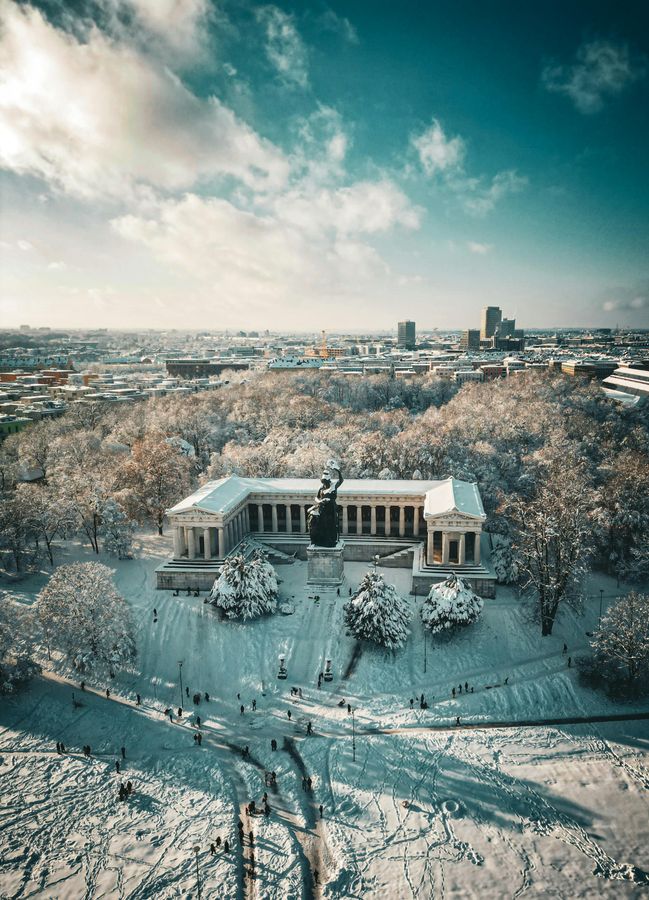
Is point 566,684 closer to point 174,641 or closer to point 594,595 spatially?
point 594,595

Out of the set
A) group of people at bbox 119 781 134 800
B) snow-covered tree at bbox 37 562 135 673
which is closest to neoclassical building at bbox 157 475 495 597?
snow-covered tree at bbox 37 562 135 673

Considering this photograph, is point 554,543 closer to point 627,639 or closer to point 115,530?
point 627,639

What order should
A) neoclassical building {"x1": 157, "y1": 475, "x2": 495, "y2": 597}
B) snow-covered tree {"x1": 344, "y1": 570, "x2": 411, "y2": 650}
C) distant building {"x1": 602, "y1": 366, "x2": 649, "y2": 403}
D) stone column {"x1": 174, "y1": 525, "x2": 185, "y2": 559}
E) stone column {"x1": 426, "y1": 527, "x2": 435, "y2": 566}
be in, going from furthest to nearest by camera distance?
distant building {"x1": 602, "y1": 366, "x2": 649, "y2": 403} < stone column {"x1": 174, "y1": 525, "x2": 185, "y2": 559} < stone column {"x1": 426, "y1": 527, "x2": 435, "y2": 566} < neoclassical building {"x1": 157, "y1": 475, "x2": 495, "y2": 597} < snow-covered tree {"x1": 344, "y1": 570, "x2": 411, "y2": 650}

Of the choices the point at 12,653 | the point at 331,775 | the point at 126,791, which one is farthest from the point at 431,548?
the point at 12,653

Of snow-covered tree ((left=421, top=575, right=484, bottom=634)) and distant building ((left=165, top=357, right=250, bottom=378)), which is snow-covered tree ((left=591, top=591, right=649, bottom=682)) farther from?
distant building ((left=165, top=357, right=250, bottom=378))

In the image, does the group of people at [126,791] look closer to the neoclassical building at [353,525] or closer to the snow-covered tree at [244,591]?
the snow-covered tree at [244,591]

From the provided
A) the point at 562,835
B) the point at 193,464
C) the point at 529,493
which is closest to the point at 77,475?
the point at 193,464

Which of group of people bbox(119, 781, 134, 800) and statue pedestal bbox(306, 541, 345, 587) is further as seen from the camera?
statue pedestal bbox(306, 541, 345, 587)
